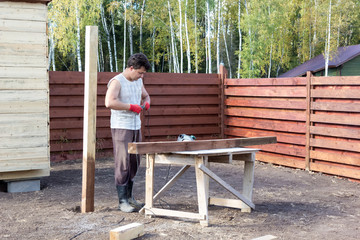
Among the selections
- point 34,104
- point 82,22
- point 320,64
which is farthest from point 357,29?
point 34,104

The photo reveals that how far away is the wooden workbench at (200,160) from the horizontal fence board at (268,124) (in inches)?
132

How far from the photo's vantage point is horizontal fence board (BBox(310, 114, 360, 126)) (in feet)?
25.7


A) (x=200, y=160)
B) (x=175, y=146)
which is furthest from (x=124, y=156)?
(x=200, y=160)

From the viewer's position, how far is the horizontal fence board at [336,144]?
7836 millimetres

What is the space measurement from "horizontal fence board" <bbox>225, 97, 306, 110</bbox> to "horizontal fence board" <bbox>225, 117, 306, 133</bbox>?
11.8 inches

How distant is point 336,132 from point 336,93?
0.64 meters

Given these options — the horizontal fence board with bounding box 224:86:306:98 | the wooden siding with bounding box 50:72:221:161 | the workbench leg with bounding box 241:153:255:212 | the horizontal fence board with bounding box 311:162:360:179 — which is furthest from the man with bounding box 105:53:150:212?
the horizontal fence board with bounding box 224:86:306:98

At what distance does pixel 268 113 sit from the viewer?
9844 millimetres

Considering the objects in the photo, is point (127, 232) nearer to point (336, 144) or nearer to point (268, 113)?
point (336, 144)

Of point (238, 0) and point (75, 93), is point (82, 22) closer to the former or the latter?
point (238, 0)

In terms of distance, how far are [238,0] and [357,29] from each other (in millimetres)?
9856

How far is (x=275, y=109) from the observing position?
980 centimetres

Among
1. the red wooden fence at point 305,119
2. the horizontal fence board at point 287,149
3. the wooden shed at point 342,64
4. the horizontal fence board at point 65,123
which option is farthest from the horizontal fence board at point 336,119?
the wooden shed at point 342,64

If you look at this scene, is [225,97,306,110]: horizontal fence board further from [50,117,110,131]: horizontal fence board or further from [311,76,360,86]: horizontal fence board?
[50,117,110,131]: horizontal fence board
